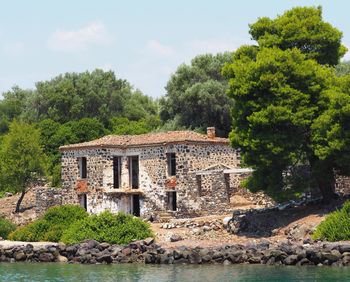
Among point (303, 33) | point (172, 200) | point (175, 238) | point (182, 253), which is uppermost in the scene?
point (303, 33)

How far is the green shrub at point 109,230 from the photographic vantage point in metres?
40.4

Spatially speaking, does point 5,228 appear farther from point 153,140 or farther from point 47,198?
point 153,140

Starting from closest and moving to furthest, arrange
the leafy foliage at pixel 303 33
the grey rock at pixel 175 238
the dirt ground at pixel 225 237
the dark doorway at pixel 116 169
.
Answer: the dirt ground at pixel 225 237, the grey rock at pixel 175 238, the leafy foliage at pixel 303 33, the dark doorway at pixel 116 169

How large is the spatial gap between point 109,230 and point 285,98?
1032cm

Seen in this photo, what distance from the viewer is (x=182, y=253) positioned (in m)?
36.4

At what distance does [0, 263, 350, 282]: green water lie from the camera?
3108 cm

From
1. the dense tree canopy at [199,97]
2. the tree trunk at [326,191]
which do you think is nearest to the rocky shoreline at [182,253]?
the tree trunk at [326,191]

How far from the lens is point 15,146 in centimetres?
5644

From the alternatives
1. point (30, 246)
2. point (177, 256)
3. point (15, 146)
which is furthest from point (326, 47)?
point (15, 146)

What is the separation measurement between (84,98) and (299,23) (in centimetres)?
3982

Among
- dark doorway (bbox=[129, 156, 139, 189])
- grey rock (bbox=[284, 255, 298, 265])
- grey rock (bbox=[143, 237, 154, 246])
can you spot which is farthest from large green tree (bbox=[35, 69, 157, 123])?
grey rock (bbox=[284, 255, 298, 265])

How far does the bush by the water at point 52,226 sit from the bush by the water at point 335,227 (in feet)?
43.3

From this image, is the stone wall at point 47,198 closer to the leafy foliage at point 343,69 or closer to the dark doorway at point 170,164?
the dark doorway at point 170,164

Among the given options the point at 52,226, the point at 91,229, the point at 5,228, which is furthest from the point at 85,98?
the point at 91,229
